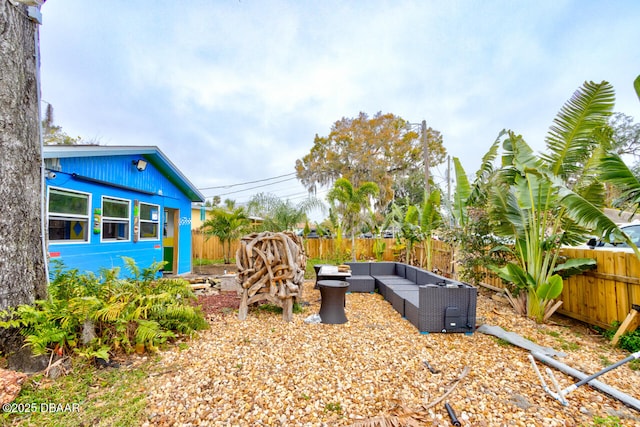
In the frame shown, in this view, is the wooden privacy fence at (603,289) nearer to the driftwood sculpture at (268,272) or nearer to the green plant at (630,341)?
the green plant at (630,341)

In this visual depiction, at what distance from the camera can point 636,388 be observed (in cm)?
251

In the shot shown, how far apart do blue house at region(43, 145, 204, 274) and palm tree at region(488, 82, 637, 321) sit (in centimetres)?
821

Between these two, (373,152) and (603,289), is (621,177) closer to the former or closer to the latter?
(603,289)

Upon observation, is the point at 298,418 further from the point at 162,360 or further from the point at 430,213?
the point at 430,213

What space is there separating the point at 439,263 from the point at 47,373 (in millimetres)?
9193

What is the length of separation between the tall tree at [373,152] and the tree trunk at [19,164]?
1880 cm

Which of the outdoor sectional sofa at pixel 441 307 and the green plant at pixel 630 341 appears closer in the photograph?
the green plant at pixel 630 341

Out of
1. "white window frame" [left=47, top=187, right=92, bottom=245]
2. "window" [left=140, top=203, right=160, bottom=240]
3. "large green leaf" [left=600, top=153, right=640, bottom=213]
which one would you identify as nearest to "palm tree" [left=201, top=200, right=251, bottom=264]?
"window" [left=140, top=203, right=160, bottom=240]

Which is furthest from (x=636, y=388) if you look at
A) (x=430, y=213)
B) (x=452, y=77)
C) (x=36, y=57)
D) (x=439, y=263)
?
(x=452, y=77)

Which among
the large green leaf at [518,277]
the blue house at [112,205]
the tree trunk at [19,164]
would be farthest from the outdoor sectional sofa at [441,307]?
the blue house at [112,205]

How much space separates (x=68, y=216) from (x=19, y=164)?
3369 mm

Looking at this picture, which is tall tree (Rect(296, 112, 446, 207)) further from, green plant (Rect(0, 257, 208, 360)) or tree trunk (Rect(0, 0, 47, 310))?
tree trunk (Rect(0, 0, 47, 310))

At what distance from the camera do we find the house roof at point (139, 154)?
475cm

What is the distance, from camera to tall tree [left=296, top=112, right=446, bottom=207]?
67.3 ft
